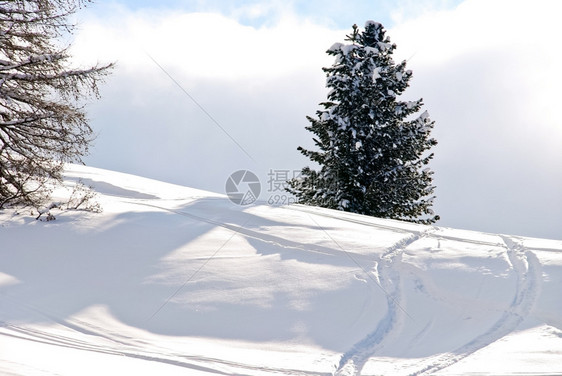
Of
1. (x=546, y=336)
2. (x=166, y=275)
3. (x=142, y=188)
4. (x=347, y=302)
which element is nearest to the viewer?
(x=546, y=336)

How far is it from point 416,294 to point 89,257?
5942 mm

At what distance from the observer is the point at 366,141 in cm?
1958

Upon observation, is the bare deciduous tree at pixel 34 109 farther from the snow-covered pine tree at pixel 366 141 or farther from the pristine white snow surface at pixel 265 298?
the snow-covered pine tree at pixel 366 141

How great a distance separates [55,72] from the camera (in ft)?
35.5

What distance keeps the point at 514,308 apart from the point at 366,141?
12.5m

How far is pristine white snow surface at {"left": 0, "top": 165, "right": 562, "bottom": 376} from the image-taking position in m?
6.03

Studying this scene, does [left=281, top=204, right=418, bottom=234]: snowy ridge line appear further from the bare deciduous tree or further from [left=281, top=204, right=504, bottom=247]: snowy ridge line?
the bare deciduous tree

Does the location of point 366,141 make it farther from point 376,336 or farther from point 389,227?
point 376,336

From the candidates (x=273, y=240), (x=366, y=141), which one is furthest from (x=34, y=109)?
(x=366, y=141)

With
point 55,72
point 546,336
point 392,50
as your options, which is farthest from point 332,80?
point 546,336

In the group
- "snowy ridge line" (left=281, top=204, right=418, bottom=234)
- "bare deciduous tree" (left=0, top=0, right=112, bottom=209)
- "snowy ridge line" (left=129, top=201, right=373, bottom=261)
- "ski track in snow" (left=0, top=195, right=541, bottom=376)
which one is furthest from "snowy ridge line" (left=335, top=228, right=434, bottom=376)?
"bare deciduous tree" (left=0, top=0, right=112, bottom=209)

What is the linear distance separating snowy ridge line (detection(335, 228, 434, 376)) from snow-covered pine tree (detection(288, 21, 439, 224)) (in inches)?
357

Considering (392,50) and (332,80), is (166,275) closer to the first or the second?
(332,80)

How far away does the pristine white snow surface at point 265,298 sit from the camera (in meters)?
6.03
